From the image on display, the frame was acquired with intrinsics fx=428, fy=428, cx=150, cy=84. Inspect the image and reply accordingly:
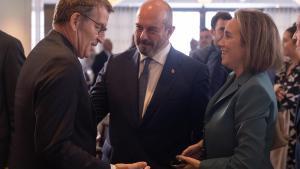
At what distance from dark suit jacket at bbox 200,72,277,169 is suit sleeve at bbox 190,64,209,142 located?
261 mm

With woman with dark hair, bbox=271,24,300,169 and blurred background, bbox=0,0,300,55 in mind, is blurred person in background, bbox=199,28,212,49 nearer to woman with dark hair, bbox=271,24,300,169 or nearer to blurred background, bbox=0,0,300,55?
woman with dark hair, bbox=271,24,300,169

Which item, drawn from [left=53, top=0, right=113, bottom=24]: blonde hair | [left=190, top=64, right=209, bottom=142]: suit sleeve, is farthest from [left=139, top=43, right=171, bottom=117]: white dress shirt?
[left=53, top=0, right=113, bottom=24]: blonde hair

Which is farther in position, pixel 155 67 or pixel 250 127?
pixel 155 67

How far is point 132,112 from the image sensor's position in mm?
2047

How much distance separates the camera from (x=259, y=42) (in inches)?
68.9

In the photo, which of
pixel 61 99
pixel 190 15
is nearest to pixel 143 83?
pixel 61 99

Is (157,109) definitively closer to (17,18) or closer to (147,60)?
(147,60)

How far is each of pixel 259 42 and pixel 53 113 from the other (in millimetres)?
907

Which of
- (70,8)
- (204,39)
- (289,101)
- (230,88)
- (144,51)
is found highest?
(70,8)

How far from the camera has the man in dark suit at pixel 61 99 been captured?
1.30 metres

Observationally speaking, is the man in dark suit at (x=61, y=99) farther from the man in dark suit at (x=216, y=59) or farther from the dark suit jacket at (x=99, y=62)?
the dark suit jacket at (x=99, y=62)

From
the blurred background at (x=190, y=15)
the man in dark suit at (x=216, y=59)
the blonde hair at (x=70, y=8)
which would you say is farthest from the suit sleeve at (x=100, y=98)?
the blurred background at (x=190, y=15)

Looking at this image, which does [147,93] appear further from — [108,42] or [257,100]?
[108,42]

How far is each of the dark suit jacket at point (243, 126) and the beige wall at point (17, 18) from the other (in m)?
3.96
